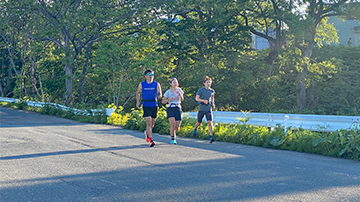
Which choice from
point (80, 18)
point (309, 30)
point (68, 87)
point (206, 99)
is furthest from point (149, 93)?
point (309, 30)

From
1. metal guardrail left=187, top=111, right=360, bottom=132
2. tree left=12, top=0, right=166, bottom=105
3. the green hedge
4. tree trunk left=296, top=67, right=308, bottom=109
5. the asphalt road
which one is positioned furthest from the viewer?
tree trunk left=296, top=67, right=308, bottom=109

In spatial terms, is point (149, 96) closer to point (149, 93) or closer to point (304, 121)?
point (149, 93)

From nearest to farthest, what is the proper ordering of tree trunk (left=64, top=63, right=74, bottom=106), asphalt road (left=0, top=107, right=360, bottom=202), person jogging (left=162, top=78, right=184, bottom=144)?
asphalt road (left=0, top=107, right=360, bottom=202)
person jogging (left=162, top=78, right=184, bottom=144)
tree trunk (left=64, top=63, right=74, bottom=106)

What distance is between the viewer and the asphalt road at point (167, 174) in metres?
5.70

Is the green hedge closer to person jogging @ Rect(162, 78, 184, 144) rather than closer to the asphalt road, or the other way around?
the asphalt road

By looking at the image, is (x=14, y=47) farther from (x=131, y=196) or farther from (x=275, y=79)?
(x=131, y=196)

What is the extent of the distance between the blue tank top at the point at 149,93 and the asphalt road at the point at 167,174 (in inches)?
42.2

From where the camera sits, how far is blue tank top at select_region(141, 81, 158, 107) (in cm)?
1054

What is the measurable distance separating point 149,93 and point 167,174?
388cm

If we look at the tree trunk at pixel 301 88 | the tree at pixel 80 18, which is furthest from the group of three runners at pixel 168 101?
the tree trunk at pixel 301 88

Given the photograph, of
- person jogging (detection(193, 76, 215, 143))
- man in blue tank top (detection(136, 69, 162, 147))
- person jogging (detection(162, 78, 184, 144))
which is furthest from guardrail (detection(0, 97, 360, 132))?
man in blue tank top (detection(136, 69, 162, 147))

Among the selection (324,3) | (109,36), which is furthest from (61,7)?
(324,3)

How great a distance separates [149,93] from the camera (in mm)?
10570

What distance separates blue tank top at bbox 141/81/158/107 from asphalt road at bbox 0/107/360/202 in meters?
1.07
